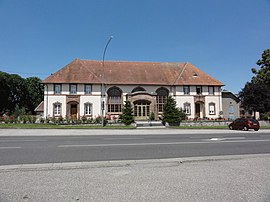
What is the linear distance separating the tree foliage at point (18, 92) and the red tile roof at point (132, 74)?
27.7 m

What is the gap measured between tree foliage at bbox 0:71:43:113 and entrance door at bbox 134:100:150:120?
3559 cm

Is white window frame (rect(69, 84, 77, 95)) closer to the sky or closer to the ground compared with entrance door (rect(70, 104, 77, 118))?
closer to the sky

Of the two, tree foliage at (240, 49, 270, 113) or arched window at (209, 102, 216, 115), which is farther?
arched window at (209, 102, 216, 115)

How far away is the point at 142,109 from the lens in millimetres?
36281

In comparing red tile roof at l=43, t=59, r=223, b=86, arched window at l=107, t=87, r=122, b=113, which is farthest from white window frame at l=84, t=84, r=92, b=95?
arched window at l=107, t=87, r=122, b=113

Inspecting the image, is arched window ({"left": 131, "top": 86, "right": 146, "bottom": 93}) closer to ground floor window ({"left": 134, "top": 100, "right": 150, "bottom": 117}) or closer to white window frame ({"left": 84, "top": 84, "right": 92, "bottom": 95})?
ground floor window ({"left": 134, "top": 100, "right": 150, "bottom": 117})

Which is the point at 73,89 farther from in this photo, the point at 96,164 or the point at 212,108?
Answer: the point at 96,164

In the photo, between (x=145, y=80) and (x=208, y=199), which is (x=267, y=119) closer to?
(x=145, y=80)

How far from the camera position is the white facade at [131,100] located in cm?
3469

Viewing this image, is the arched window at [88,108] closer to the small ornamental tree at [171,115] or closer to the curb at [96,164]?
the small ornamental tree at [171,115]

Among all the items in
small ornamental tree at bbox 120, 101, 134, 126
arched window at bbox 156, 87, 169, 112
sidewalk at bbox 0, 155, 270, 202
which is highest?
arched window at bbox 156, 87, 169, 112

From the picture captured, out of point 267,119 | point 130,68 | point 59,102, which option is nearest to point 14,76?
point 59,102

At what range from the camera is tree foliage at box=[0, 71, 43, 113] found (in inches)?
2201

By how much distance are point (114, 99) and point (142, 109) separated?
17.0ft
